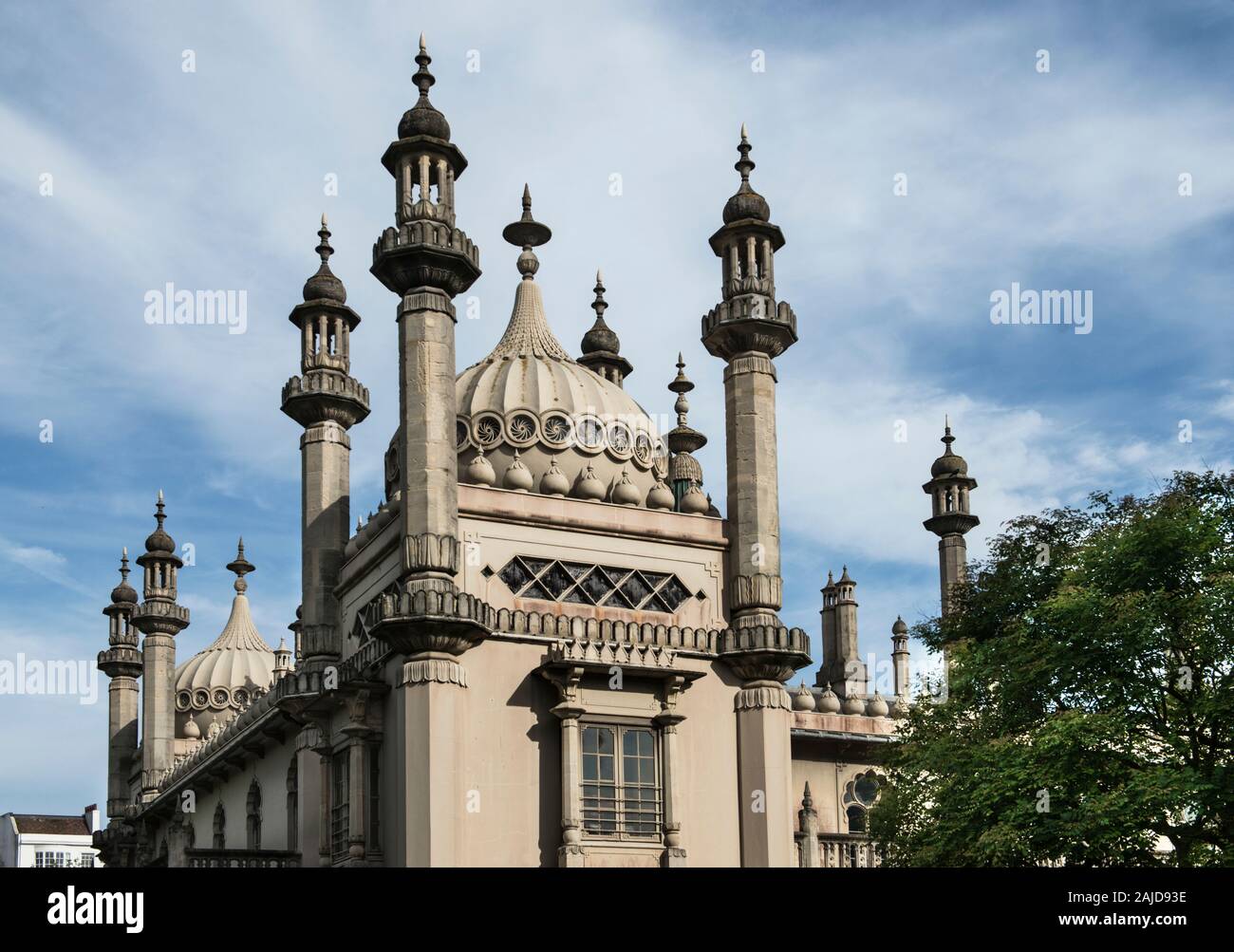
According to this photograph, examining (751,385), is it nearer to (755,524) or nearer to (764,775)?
(755,524)

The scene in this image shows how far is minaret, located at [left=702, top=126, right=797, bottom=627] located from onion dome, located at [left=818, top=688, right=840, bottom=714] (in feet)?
33.6

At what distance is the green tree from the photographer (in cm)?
2888

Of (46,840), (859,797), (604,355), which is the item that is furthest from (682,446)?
(46,840)

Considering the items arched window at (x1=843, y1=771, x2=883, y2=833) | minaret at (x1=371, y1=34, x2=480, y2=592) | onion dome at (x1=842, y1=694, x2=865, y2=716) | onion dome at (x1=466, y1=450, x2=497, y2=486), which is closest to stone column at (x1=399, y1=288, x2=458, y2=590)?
minaret at (x1=371, y1=34, x2=480, y2=592)

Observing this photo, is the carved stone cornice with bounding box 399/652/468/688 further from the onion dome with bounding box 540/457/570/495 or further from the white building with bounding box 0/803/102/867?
the white building with bounding box 0/803/102/867

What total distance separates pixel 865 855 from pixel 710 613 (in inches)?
411

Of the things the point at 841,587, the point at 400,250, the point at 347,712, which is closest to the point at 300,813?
the point at 347,712

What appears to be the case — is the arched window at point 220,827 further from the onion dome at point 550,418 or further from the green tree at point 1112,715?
the green tree at point 1112,715

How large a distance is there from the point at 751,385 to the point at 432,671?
1077 centimetres

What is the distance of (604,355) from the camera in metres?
49.3

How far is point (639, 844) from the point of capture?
106ft
